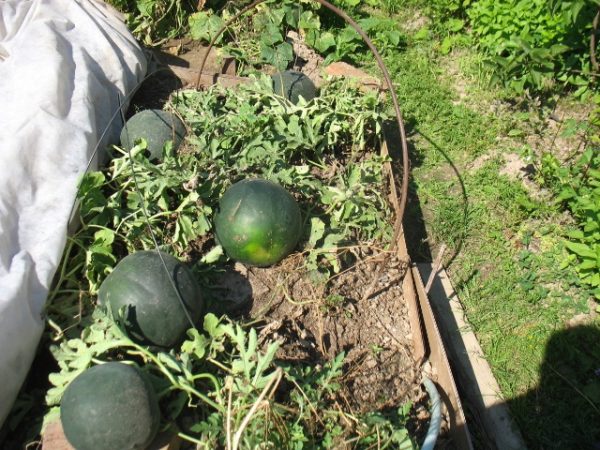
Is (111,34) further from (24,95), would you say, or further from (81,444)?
(81,444)

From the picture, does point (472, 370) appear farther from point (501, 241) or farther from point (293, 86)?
point (293, 86)

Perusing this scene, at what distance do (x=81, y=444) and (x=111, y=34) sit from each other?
3293 millimetres

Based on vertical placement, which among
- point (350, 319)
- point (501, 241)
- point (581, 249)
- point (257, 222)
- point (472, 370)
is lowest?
point (472, 370)

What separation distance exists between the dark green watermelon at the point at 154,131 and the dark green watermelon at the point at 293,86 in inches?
35.3

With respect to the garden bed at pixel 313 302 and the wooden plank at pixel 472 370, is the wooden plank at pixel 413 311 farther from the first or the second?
the wooden plank at pixel 472 370

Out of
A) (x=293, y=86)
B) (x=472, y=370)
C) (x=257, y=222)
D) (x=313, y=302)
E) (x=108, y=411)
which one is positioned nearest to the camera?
(x=108, y=411)

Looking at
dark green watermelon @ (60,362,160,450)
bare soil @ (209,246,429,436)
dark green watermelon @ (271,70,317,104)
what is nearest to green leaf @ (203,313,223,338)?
bare soil @ (209,246,429,436)

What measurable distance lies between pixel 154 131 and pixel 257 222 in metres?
1.30

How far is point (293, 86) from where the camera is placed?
4477mm

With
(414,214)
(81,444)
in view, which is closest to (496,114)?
(414,214)

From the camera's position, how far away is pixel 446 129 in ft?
16.9

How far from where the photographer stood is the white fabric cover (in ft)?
8.57

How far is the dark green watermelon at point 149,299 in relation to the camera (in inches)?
106

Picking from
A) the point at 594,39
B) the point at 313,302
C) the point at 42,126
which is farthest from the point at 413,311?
the point at 594,39
